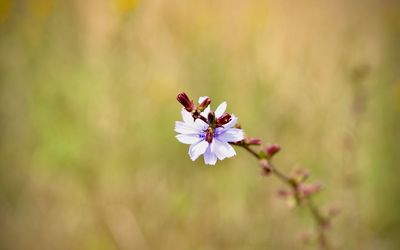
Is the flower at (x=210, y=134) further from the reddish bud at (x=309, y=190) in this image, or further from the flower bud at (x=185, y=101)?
the reddish bud at (x=309, y=190)

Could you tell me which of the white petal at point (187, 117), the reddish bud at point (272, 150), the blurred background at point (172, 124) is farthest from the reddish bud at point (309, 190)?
the blurred background at point (172, 124)

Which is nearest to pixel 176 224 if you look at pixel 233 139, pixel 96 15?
pixel 233 139

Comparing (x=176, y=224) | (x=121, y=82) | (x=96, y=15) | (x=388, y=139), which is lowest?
(x=176, y=224)

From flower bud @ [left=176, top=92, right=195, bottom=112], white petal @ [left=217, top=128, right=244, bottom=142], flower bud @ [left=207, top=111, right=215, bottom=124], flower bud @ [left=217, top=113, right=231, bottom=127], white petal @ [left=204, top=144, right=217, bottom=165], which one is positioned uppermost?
flower bud @ [left=176, top=92, right=195, bottom=112]

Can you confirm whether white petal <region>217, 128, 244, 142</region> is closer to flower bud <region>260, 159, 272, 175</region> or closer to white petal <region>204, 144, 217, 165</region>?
white petal <region>204, 144, 217, 165</region>

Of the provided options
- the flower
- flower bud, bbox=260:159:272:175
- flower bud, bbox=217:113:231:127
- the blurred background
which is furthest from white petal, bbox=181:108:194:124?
the blurred background

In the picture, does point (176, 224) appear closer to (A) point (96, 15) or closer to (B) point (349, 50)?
(B) point (349, 50)
